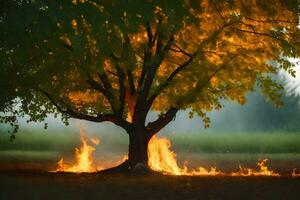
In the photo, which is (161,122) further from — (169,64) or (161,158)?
(169,64)

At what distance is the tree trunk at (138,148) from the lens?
24.4 meters

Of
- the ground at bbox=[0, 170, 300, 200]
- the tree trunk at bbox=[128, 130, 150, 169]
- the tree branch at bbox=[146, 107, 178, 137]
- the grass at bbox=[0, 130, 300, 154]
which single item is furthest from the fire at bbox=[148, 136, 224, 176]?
the grass at bbox=[0, 130, 300, 154]

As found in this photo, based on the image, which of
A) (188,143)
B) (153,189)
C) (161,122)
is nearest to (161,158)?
(161,122)

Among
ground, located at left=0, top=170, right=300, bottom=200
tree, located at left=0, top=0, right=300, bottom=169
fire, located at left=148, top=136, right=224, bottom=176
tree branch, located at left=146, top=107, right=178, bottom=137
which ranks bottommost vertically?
ground, located at left=0, top=170, right=300, bottom=200

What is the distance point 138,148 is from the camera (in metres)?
24.5

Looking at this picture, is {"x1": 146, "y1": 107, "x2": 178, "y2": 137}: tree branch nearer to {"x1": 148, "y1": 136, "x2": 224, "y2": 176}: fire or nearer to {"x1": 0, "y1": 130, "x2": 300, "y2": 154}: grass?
{"x1": 148, "y1": 136, "x2": 224, "y2": 176}: fire

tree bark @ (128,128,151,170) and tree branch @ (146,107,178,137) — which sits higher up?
tree branch @ (146,107,178,137)

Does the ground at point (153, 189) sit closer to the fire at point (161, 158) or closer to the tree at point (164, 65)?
the tree at point (164, 65)

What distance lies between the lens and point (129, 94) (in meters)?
24.8

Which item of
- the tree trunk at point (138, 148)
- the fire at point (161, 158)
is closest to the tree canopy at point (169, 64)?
the tree trunk at point (138, 148)

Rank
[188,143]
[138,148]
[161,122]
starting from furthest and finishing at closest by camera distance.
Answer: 1. [188,143]
2. [161,122]
3. [138,148]

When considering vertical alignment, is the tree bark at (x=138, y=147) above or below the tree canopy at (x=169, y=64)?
below

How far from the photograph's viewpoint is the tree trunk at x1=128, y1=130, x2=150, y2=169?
2436 cm

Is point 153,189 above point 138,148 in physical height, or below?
below
